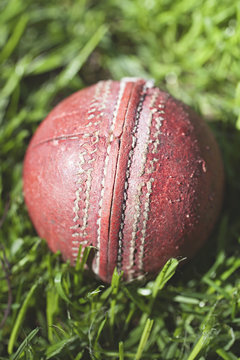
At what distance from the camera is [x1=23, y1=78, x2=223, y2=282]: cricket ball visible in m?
1.82

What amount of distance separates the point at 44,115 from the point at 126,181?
1.35 m

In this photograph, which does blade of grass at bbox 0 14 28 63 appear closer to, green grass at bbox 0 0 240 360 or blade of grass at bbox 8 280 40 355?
green grass at bbox 0 0 240 360

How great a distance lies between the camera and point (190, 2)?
2.90 metres

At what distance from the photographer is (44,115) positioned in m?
2.91

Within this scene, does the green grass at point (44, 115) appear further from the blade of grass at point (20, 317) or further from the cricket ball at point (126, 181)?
the cricket ball at point (126, 181)

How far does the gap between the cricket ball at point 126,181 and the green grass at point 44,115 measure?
0.57 feet

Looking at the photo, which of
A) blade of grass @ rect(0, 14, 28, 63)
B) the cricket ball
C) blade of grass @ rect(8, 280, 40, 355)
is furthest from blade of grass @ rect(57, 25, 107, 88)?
blade of grass @ rect(8, 280, 40, 355)

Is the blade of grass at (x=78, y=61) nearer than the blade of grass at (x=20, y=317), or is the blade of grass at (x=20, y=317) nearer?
the blade of grass at (x=20, y=317)

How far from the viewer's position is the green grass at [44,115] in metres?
2.11

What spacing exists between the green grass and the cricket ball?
17 cm

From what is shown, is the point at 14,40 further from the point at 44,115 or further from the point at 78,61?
the point at 44,115

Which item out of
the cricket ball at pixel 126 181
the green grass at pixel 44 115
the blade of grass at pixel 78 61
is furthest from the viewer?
the blade of grass at pixel 78 61

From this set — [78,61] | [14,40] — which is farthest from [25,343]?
[14,40]

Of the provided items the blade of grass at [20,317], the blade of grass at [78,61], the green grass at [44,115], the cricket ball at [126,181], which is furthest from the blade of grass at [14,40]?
the blade of grass at [20,317]
